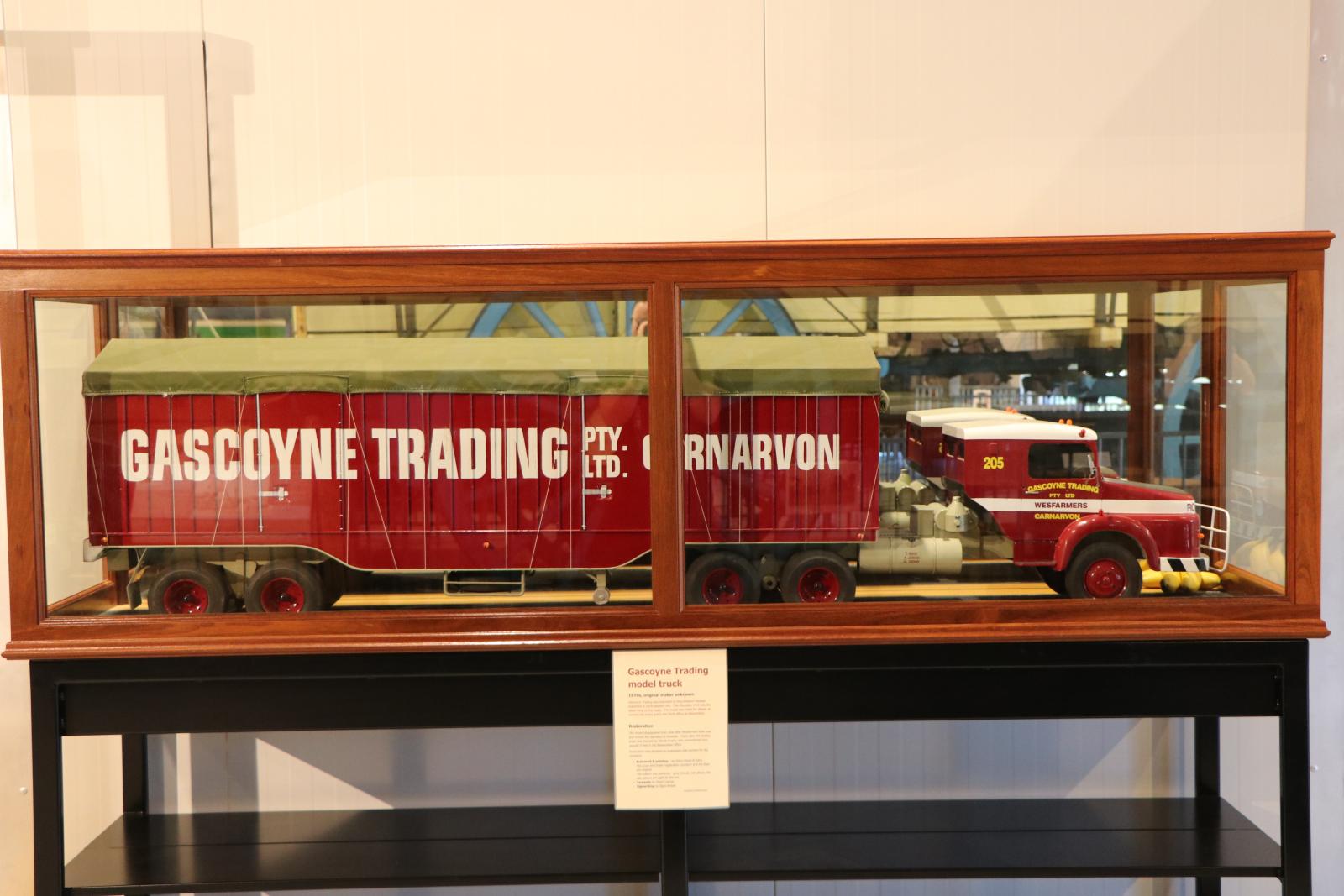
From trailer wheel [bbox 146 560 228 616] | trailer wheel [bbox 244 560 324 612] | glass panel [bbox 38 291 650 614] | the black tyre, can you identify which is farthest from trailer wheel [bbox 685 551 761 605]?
trailer wheel [bbox 146 560 228 616]

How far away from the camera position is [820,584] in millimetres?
1911

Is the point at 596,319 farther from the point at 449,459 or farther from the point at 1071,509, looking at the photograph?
the point at 1071,509

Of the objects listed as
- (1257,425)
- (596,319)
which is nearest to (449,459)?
(596,319)

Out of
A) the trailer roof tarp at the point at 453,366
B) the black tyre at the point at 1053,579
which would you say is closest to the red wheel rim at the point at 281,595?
the trailer roof tarp at the point at 453,366

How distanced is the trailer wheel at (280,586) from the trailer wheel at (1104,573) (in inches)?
55.5

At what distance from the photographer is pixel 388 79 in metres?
2.23

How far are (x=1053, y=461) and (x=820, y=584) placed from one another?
494 mm

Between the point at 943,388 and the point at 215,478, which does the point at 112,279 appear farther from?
the point at 943,388

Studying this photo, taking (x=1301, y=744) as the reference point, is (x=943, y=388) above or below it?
above

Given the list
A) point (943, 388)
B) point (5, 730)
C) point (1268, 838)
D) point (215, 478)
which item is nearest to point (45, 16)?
point (215, 478)

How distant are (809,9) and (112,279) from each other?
1.52 m

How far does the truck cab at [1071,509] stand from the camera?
6.19ft

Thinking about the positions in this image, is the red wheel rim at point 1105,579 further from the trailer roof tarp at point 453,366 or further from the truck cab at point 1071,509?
the trailer roof tarp at point 453,366

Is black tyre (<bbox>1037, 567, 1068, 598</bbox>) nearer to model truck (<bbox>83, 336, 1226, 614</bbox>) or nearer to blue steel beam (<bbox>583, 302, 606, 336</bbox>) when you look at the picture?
model truck (<bbox>83, 336, 1226, 614</bbox>)
